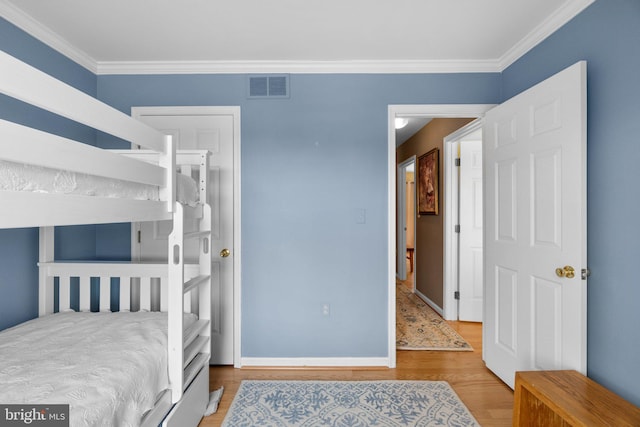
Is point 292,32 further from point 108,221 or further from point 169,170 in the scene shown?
point 108,221

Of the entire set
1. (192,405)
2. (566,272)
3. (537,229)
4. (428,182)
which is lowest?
(192,405)

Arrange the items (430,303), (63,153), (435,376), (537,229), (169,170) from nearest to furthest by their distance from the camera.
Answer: (63,153)
(169,170)
(537,229)
(435,376)
(430,303)

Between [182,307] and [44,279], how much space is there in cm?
121

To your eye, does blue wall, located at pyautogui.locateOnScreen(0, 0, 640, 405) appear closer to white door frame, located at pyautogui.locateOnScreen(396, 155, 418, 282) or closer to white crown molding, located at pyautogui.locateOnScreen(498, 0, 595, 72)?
white crown molding, located at pyautogui.locateOnScreen(498, 0, 595, 72)

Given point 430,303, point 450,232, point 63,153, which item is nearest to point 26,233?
point 63,153

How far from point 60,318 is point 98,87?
1.76m

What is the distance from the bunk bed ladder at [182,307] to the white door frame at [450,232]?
2593 millimetres

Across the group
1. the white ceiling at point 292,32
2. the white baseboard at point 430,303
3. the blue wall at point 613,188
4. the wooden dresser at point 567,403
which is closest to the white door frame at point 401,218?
the white baseboard at point 430,303

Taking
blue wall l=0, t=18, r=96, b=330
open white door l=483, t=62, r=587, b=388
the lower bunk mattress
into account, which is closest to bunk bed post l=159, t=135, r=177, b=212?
the lower bunk mattress

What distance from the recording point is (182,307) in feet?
4.82

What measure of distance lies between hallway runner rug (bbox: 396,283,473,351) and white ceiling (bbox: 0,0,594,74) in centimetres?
237

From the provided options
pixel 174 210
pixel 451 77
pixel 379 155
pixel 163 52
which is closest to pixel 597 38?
pixel 451 77

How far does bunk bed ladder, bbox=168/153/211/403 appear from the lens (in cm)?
147

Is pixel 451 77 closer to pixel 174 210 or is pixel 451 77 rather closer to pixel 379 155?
pixel 379 155
